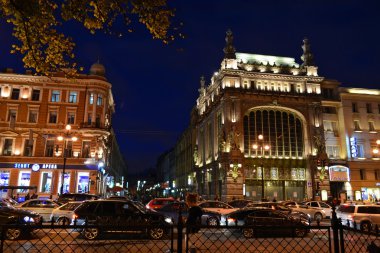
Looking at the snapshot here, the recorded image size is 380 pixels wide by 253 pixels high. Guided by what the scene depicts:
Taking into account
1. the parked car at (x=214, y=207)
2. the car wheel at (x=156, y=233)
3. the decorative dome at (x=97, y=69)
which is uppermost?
the decorative dome at (x=97, y=69)

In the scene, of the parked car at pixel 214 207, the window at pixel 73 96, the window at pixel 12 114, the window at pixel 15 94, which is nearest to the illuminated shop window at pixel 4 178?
the window at pixel 12 114

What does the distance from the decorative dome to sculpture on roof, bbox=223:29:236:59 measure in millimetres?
19886

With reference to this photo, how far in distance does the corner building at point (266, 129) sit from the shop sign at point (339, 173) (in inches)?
82.5

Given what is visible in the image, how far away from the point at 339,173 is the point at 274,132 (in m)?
12.0

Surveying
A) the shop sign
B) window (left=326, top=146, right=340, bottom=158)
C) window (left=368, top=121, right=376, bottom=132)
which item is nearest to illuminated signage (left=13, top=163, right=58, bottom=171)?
the shop sign

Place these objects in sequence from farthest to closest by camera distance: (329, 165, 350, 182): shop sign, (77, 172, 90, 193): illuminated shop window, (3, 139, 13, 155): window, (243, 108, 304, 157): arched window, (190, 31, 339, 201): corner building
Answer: (329, 165, 350, 182): shop sign < (243, 108, 304, 157): arched window < (190, 31, 339, 201): corner building < (77, 172, 90, 193): illuminated shop window < (3, 139, 13, 155): window

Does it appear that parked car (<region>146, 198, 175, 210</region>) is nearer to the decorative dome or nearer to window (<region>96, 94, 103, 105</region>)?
window (<region>96, 94, 103, 105</region>)

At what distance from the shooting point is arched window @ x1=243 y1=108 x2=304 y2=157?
166 feet

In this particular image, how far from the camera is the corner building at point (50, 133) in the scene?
4434 centimetres

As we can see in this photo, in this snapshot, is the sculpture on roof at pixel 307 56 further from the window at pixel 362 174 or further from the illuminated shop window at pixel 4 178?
the illuminated shop window at pixel 4 178

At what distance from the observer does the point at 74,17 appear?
29.2 feet

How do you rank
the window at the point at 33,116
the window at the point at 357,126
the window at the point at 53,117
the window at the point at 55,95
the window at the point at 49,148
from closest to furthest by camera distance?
the window at the point at 49,148
the window at the point at 33,116
the window at the point at 53,117
the window at the point at 55,95
the window at the point at 357,126

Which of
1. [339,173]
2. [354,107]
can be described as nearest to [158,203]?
[339,173]

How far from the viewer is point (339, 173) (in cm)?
5109
